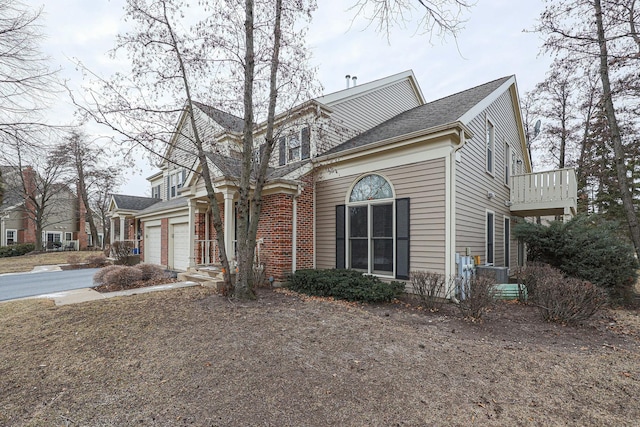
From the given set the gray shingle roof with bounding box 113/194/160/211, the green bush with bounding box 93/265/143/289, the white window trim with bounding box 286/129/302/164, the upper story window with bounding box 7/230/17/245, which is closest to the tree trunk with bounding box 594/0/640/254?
the white window trim with bounding box 286/129/302/164

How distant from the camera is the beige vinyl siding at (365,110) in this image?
32.9ft

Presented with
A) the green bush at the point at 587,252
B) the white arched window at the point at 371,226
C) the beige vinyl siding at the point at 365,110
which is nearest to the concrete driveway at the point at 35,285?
the white arched window at the point at 371,226

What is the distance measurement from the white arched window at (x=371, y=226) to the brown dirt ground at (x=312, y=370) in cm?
220

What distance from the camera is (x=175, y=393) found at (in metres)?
2.93

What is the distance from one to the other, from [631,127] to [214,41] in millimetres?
20473

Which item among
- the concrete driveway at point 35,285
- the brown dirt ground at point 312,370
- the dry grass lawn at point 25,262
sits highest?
the brown dirt ground at point 312,370

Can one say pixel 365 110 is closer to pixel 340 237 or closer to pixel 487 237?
pixel 340 237

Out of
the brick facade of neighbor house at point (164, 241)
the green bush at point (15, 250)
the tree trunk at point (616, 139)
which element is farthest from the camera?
the green bush at point (15, 250)

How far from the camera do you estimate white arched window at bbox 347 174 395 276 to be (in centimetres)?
766

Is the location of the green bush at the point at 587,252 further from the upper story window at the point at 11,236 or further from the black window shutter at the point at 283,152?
the upper story window at the point at 11,236

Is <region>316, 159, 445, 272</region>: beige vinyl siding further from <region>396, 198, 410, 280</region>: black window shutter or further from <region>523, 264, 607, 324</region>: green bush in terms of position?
<region>523, 264, 607, 324</region>: green bush

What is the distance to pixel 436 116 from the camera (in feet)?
27.1

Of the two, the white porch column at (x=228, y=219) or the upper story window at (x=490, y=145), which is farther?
the upper story window at (x=490, y=145)

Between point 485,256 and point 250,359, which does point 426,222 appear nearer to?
point 485,256
